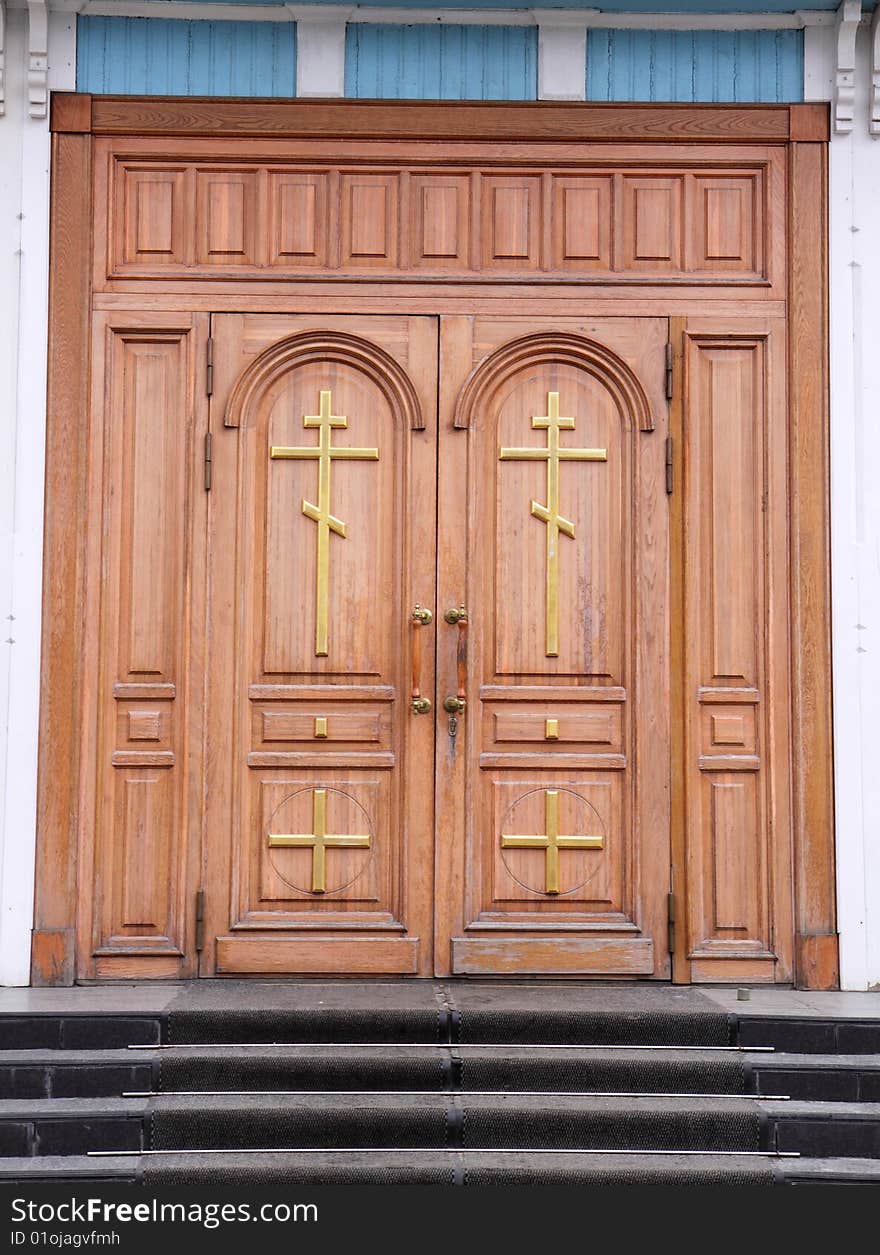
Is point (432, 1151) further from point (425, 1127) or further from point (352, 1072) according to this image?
point (352, 1072)

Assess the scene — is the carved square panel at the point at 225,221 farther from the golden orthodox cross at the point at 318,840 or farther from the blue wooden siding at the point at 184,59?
the golden orthodox cross at the point at 318,840

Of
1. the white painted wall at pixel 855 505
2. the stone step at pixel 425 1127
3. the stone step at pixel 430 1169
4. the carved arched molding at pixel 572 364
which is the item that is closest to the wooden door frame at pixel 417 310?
the white painted wall at pixel 855 505

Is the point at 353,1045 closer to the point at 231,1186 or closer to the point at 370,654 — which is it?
the point at 231,1186

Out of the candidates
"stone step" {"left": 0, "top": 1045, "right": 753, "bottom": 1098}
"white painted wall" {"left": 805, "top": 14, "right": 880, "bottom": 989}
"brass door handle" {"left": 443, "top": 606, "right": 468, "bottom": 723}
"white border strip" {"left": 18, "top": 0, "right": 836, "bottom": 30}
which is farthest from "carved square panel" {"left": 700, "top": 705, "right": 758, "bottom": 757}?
"white border strip" {"left": 18, "top": 0, "right": 836, "bottom": 30}

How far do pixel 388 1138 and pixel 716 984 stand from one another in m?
1.62

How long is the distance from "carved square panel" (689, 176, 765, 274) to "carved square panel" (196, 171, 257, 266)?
5.82 ft

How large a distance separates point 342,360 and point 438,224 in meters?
0.67

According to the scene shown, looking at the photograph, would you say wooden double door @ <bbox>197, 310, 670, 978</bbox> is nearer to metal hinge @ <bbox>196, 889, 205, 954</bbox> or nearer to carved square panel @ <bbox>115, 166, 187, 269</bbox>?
metal hinge @ <bbox>196, 889, 205, 954</bbox>

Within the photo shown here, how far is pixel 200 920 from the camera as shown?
568 centimetres

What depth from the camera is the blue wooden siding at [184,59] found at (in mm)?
5840

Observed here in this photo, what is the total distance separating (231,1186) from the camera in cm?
441

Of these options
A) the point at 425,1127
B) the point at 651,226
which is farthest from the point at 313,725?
the point at 651,226

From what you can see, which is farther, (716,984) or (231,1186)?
(716,984)

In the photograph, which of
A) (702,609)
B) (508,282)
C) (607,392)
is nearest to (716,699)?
(702,609)
